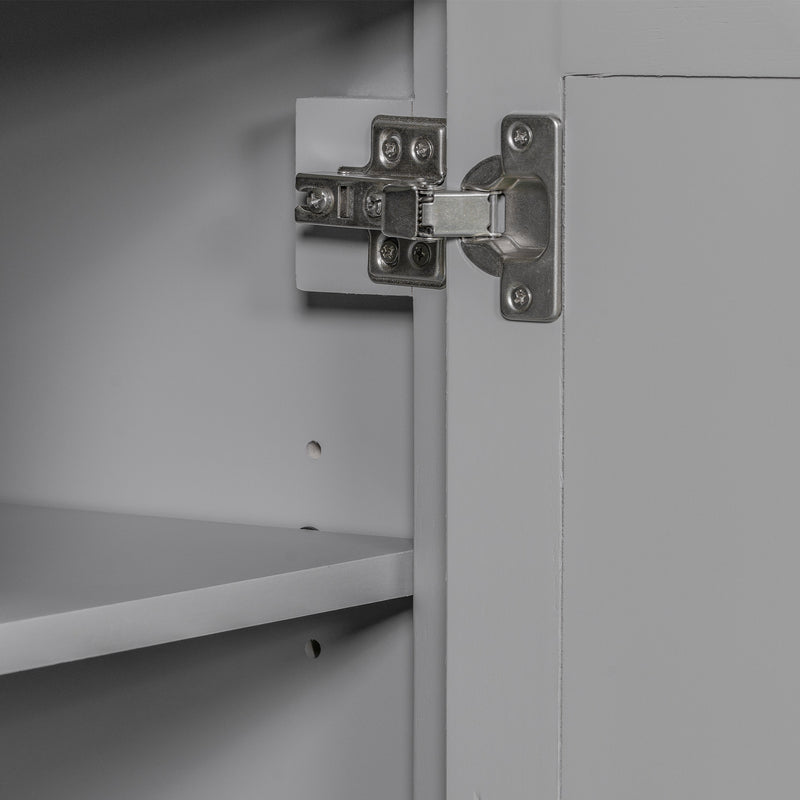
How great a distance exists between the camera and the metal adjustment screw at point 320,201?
708mm

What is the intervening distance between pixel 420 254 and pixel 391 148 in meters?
0.06

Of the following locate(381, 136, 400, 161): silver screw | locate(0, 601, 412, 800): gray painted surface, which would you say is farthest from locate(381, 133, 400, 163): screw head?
locate(0, 601, 412, 800): gray painted surface

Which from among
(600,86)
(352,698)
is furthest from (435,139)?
(352,698)

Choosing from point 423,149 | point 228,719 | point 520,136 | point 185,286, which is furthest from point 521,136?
point 228,719

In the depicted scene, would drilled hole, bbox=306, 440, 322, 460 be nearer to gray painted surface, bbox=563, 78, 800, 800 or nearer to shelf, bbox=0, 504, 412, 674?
shelf, bbox=0, 504, 412, 674

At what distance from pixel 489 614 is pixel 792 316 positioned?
189 mm

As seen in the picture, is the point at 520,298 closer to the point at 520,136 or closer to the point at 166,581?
the point at 520,136

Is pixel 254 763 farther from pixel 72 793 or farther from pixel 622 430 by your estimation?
pixel 622 430

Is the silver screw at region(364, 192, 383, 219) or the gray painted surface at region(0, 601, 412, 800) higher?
the silver screw at region(364, 192, 383, 219)

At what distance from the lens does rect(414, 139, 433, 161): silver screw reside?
668 mm

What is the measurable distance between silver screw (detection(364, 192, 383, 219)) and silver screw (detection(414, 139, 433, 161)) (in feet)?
0.10

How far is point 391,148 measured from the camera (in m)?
0.69

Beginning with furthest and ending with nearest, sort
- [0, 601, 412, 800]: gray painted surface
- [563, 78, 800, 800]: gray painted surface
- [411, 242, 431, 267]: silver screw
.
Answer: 1. [0, 601, 412, 800]: gray painted surface
2. [411, 242, 431, 267]: silver screw
3. [563, 78, 800, 800]: gray painted surface

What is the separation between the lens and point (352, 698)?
2.58ft
